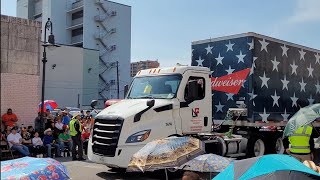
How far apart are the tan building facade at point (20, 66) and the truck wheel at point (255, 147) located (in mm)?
9200

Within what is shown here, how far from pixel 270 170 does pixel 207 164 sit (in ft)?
6.54

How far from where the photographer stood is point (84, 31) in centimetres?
6762

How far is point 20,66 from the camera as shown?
16578 mm

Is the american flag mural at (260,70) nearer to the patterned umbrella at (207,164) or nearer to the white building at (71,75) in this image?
the patterned umbrella at (207,164)

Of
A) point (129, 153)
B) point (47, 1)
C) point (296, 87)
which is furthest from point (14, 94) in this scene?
point (47, 1)

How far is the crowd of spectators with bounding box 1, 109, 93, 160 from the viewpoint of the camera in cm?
1364

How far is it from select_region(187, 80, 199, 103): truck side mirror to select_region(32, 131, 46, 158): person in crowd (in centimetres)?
659

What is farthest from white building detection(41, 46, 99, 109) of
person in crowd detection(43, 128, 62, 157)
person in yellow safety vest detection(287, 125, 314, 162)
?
person in yellow safety vest detection(287, 125, 314, 162)

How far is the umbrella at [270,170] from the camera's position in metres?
4.13

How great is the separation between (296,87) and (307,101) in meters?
0.93

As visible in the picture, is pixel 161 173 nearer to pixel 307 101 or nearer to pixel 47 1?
pixel 307 101

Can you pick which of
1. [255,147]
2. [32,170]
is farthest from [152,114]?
[32,170]

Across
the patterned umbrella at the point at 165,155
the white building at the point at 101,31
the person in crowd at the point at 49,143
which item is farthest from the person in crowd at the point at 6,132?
the white building at the point at 101,31

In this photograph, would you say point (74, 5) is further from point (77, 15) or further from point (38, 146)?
point (38, 146)
